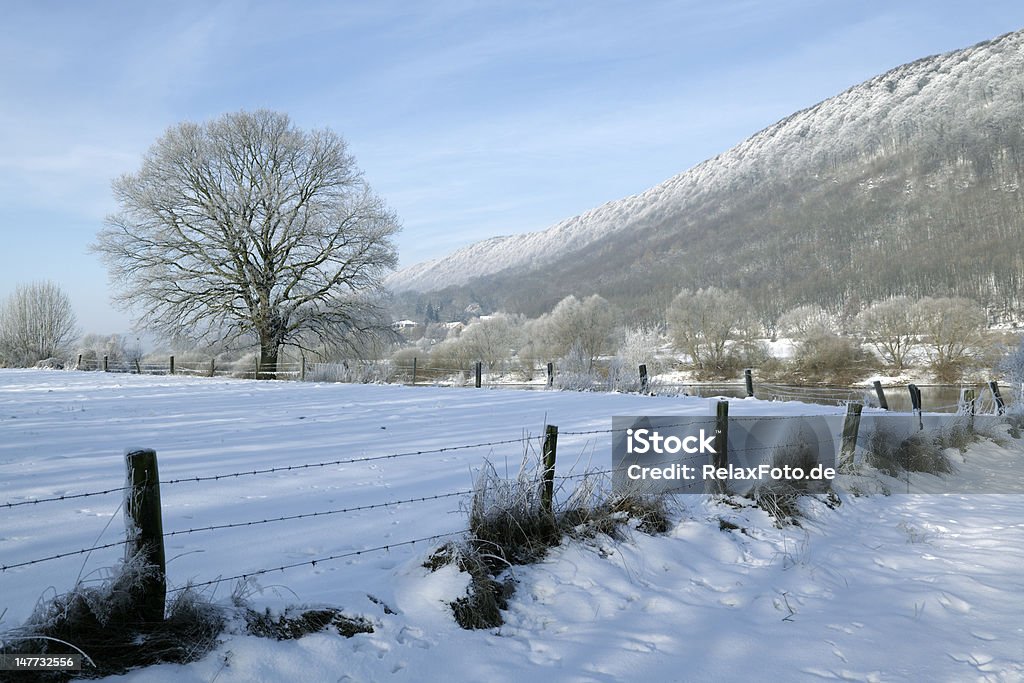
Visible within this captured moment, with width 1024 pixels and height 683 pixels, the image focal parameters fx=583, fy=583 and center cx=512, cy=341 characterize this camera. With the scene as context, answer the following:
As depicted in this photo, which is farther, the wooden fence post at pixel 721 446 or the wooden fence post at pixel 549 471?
the wooden fence post at pixel 721 446

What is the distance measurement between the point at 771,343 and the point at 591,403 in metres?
44.9

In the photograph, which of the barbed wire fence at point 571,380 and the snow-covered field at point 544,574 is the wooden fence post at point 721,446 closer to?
the snow-covered field at point 544,574

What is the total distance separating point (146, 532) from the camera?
296cm

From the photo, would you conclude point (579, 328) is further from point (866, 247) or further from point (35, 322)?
point (866, 247)

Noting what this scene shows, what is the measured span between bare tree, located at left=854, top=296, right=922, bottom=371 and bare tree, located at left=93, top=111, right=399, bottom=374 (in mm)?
42914

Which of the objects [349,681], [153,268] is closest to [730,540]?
[349,681]

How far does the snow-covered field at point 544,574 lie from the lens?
3.20 meters

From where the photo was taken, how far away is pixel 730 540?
5.09 metres

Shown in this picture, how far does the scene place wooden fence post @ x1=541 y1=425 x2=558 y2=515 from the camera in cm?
452

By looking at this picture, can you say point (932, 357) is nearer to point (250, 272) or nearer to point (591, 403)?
point (591, 403)

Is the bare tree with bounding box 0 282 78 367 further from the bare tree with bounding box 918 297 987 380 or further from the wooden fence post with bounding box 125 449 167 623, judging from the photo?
the bare tree with bounding box 918 297 987 380

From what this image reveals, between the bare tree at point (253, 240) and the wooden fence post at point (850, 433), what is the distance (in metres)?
17.3

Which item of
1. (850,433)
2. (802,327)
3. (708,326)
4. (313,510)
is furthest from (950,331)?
(313,510)

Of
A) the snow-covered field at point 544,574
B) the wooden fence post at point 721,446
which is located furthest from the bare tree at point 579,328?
the snow-covered field at point 544,574
